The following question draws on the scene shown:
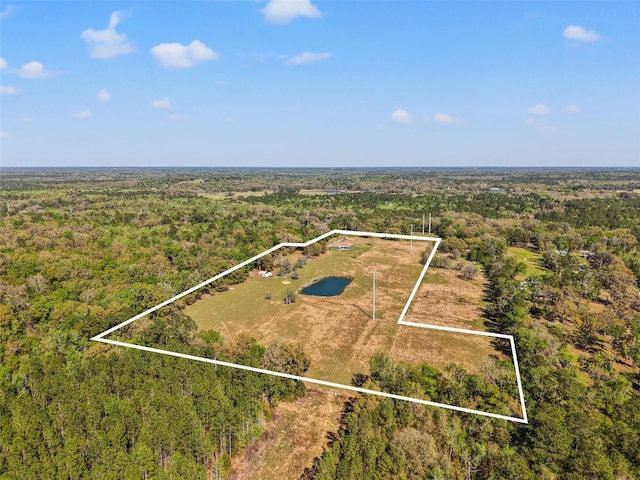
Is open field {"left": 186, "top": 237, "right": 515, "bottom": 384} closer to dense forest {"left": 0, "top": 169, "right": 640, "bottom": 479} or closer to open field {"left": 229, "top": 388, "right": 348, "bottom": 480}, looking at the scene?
dense forest {"left": 0, "top": 169, "right": 640, "bottom": 479}

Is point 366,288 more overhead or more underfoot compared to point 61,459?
more overhead

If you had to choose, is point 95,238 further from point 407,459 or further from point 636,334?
point 636,334

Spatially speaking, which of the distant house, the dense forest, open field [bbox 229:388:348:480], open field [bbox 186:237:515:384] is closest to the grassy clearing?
the dense forest

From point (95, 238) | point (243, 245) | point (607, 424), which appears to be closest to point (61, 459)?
point (607, 424)

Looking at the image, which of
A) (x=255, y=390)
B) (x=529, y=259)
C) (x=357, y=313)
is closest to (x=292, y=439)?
(x=255, y=390)

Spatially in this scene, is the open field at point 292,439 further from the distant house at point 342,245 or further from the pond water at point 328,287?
the distant house at point 342,245

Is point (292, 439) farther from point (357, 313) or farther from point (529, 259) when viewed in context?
point (529, 259)
